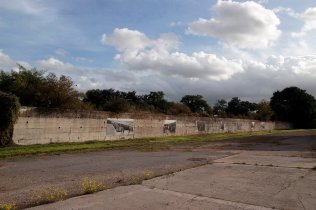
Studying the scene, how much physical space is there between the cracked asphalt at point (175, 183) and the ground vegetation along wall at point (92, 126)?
6.69 m

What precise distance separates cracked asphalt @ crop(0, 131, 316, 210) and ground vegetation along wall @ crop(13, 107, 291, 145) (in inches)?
263

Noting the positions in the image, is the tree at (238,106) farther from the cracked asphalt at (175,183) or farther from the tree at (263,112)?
the cracked asphalt at (175,183)

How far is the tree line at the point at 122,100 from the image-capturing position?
23406 millimetres

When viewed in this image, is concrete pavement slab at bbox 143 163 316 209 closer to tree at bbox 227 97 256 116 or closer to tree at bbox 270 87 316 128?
tree at bbox 270 87 316 128

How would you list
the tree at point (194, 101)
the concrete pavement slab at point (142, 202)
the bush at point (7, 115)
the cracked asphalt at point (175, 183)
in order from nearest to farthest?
the concrete pavement slab at point (142, 202) < the cracked asphalt at point (175, 183) < the bush at point (7, 115) < the tree at point (194, 101)

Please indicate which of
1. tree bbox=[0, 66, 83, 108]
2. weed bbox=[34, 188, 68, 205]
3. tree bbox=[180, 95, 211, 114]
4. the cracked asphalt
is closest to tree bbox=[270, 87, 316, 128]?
tree bbox=[180, 95, 211, 114]

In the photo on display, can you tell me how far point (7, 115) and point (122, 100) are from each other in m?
11.4

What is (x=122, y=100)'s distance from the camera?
2895cm

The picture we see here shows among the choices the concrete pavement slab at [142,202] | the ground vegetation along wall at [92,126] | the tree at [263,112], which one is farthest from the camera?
the tree at [263,112]

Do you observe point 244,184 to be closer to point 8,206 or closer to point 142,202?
point 142,202

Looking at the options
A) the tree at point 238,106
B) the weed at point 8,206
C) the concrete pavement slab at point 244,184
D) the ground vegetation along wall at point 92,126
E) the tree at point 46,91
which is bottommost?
the weed at point 8,206

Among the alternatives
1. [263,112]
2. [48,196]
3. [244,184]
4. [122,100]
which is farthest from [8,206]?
[263,112]

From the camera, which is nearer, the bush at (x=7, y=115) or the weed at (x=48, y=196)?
the weed at (x=48, y=196)

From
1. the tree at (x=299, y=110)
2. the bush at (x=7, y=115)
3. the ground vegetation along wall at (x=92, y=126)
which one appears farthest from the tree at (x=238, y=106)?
the bush at (x=7, y=115)
